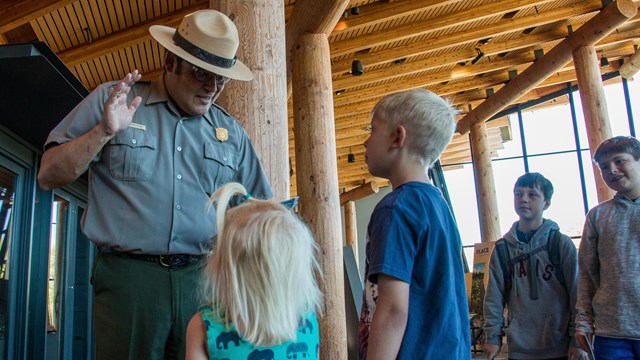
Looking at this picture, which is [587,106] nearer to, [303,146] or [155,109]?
[303,146]

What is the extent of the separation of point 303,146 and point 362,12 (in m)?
3.51

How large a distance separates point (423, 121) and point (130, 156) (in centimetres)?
93

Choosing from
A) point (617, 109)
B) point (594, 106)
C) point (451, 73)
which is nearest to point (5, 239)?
point (594, 106)

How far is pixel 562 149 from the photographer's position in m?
15.9

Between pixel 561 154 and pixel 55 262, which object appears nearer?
pixel 55 262

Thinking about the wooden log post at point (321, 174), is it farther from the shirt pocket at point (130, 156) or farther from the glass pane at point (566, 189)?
the glass pane at point (566, 189)

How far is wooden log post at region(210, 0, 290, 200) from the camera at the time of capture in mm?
2648

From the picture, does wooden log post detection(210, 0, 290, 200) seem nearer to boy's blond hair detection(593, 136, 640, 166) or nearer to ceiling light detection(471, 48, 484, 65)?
boy's blond hair detection(593, 136, 640, 166)

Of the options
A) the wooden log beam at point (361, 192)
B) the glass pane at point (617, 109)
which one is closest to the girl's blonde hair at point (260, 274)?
the glass pane at point (617, 109)

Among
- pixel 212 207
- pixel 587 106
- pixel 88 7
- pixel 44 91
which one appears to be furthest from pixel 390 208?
pixel 587 106

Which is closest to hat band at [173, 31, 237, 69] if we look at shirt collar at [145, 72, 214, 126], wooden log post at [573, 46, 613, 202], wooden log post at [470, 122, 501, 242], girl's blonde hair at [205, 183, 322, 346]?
shirt collar at [145, 72, 214, 126]

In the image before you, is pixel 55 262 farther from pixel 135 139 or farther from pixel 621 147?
pixel 621 147

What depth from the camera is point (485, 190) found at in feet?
41.5

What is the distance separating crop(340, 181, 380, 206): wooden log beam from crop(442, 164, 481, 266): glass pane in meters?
2.72
